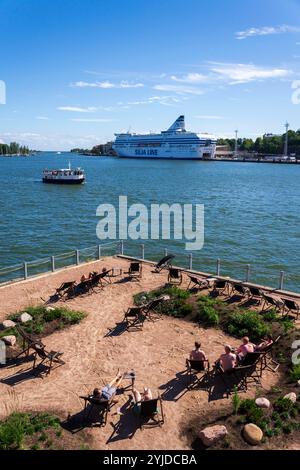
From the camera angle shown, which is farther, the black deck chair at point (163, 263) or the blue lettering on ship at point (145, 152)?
the blue lettering on ship at point (145, 152)

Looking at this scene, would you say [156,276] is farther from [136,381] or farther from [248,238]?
[248,238]

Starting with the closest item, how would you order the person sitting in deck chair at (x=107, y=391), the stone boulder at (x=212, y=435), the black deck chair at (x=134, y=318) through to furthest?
1. the stone boulder at (x=212, y=435)
2. the person sitting in deck chair at (x=107, y=391)
3. the black deck chair at (x=134, y=318)

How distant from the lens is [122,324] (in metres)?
12.7

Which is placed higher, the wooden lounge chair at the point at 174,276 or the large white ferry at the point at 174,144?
the large white ferry at the point at 174,144

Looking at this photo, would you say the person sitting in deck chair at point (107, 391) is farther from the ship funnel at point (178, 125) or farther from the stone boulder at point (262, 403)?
the ship funnel at point (178, 125)

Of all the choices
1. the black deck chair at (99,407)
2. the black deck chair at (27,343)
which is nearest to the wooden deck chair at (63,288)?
the black deck chair at (27,343)

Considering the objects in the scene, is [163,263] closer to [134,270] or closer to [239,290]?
[134,270]

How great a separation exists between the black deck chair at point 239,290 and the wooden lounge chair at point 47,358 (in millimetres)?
6461

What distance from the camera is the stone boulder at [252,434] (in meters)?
7.68

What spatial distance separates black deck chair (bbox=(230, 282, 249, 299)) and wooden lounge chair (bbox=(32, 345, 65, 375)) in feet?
21.2

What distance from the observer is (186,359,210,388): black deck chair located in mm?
9727

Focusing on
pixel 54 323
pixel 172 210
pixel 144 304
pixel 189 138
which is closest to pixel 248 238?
pixel 172 210

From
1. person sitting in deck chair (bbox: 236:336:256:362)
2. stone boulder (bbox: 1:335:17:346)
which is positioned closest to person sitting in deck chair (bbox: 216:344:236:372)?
person sitting in deck chair (bbox: 236:336:256:362)

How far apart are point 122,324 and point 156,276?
15.1 feet
